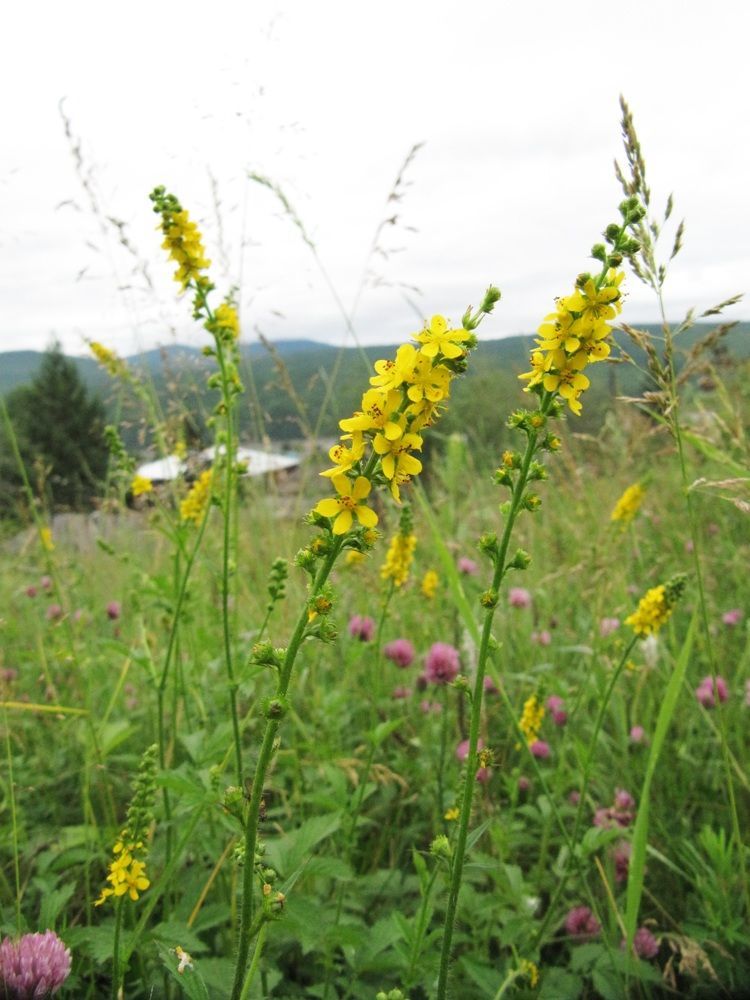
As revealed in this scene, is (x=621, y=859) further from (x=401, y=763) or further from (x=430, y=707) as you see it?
(x=430, y=707)

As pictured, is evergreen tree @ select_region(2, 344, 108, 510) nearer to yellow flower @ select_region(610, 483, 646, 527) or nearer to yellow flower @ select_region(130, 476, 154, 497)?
yellow flower @ select_region(130, 476, 154, 497)

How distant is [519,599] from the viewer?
3.84 metres

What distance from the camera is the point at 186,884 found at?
217cm

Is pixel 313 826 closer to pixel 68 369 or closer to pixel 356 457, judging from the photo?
pixel 356 457

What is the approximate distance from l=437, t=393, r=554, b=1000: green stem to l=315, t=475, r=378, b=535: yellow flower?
0.29 meters

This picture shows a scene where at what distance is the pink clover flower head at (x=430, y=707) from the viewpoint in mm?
3104

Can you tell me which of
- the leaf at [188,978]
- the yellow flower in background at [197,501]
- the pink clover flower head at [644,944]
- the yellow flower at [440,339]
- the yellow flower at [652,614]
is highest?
the yellow flower at [440,339]

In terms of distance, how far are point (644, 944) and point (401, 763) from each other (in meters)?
1.00

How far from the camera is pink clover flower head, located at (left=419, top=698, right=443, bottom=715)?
3.10 metres

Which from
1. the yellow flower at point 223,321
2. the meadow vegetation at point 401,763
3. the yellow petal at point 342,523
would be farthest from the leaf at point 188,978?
the yellow flower at point 223,321

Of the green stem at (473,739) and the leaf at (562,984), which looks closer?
the green stem at (473,739)

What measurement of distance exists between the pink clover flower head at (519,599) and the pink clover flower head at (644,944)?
1.84m

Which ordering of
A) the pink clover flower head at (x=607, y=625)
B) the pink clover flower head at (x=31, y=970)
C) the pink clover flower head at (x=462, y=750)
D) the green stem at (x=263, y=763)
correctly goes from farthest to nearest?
1. the pink clover flower head at (x=607, y=625)
2. the pink clover flower head at (x=462, y=750)
3. the pink clover flower head at (x=31, y=970)
4. the green stem at (x=263, y=763)

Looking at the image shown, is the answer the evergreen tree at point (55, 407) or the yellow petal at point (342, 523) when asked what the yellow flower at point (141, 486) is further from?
the evergreen tree at point (55, 407)
